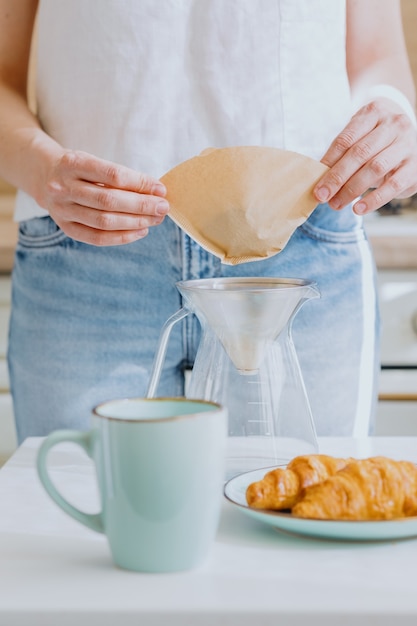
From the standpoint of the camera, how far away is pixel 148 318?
2.65 feet

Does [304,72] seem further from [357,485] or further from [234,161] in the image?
[357,485]

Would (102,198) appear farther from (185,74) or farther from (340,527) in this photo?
(340,527)

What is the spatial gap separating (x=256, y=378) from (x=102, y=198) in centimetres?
18

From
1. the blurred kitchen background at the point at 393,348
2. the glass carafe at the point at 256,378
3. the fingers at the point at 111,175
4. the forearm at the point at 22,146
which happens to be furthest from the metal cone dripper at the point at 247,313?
the blurred kitchen background at the point at 393,348

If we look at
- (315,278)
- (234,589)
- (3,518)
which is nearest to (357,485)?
(234,589)

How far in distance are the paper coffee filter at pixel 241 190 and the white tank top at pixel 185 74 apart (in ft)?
0.44

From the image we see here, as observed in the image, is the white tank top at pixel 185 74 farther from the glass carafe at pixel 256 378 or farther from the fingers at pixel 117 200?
the glass carafe at pixel 256 378

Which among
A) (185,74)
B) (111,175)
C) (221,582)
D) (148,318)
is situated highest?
(185,74)

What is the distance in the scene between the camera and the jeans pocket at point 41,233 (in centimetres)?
83

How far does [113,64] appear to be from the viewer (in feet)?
2.61

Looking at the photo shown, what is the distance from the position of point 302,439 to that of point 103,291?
305mm

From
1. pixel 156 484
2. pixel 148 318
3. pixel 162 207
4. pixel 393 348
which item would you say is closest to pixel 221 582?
pixel 156 484

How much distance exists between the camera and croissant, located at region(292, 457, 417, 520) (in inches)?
17.2

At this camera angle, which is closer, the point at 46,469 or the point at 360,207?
the point at 46,469
